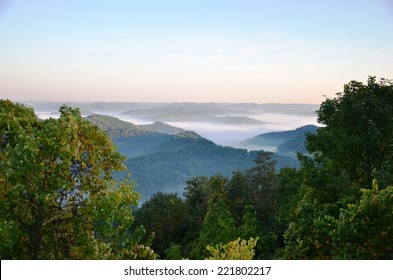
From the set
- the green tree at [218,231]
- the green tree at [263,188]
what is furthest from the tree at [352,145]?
the green tree at [263,188]

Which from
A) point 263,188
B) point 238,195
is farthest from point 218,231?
point 263,188

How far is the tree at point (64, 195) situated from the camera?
11.6 m

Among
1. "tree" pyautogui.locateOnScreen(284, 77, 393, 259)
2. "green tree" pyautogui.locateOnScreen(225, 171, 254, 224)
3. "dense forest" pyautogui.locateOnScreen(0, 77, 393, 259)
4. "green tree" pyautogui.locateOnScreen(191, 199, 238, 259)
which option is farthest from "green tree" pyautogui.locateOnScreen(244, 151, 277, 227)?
"dense forest" pyautogui.locateOnScreen(0, 77, 393, 259)

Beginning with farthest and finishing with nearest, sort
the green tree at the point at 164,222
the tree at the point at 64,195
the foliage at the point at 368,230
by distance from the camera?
the green tree at the point at 164,222, the foliage at the point at 368,230, the tree at the point at 64,195

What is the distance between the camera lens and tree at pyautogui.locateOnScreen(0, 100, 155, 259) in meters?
11.6

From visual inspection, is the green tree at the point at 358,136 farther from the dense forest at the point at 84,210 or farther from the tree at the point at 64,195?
the tree at the point at 64,195

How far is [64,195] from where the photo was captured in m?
12.5

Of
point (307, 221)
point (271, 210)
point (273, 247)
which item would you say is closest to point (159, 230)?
point (271, 210)

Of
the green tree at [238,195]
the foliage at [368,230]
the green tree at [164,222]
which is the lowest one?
the green tree at [164,222]

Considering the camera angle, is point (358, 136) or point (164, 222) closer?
point (358, 136)

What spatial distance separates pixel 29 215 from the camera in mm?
12805

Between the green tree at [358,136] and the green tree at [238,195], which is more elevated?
the green tree at [358,136]

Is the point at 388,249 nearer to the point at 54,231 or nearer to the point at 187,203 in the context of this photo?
the point at 54,231

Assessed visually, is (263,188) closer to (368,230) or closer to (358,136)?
(358,136)
